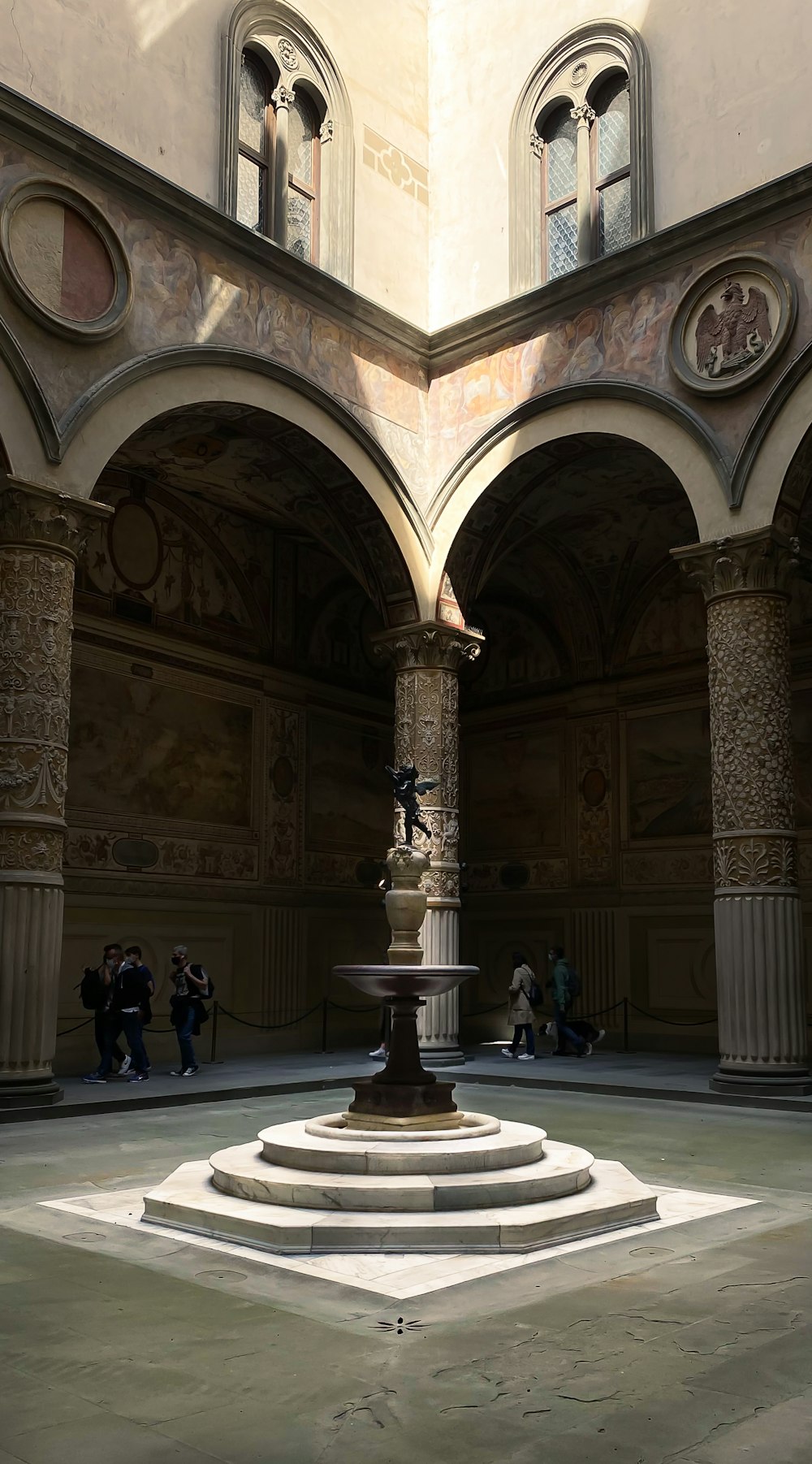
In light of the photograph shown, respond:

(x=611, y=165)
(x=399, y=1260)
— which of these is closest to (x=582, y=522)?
(x=611, y=165)

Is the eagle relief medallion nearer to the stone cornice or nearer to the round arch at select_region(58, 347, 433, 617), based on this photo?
the stone cornice

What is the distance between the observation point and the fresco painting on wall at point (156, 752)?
1512 cm

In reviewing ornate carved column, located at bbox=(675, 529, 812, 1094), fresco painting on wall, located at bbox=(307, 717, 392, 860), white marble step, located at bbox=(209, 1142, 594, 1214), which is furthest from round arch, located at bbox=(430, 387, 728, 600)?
white marble step, located at bbox=(209, 1142, 594, 1214)

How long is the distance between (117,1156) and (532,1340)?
479 cm

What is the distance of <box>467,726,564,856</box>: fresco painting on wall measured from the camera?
65.0 ft

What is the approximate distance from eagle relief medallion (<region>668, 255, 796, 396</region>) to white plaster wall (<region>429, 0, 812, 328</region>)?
3.58 ft


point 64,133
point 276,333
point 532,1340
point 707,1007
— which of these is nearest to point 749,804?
point 707,1007

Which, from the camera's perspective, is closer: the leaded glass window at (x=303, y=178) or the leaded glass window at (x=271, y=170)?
the leaded glass window at (x=271, y=170)

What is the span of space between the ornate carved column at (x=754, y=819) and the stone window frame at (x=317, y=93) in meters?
6.21

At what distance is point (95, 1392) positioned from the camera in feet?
12.8

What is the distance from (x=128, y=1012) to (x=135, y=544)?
6.60 m

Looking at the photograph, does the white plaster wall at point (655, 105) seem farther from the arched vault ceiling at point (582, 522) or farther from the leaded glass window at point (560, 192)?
the arched vault ceiling at point (582, 522)

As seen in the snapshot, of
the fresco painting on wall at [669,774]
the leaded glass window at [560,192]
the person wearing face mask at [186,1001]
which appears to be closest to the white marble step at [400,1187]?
the person wearing face mask at [186,1001]

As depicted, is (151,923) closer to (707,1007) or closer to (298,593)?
(298,593)
